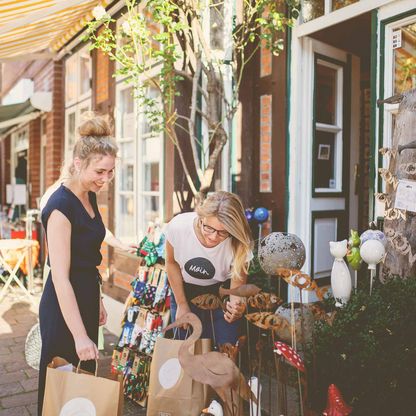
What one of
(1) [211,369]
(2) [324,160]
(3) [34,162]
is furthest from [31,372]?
(3) [34,162]

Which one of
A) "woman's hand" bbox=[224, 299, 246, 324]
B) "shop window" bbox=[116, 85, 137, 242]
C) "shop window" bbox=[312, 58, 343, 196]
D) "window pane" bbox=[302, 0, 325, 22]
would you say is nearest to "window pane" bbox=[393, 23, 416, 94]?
"window pane" bbox=[302, 0, 325, 22]

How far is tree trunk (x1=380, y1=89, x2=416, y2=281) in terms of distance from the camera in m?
2.56

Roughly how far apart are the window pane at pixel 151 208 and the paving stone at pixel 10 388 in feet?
6.95

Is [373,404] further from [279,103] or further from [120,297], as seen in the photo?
[120,297]

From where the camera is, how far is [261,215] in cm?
434

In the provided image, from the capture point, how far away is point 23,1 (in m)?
4.53

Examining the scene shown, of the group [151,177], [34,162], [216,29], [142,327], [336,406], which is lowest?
[142,327]

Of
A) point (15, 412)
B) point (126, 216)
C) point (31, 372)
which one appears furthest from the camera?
point (126, 216)

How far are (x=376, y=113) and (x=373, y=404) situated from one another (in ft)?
7.19

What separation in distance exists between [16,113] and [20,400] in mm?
6061

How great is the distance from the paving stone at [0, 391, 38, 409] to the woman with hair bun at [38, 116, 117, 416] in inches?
59.8

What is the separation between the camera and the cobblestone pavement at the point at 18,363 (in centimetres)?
345

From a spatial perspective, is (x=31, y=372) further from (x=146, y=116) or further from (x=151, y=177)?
(x=146, y=116)

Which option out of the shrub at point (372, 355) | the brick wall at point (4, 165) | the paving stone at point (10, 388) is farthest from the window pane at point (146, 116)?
the brick wall at point (4, 165)
